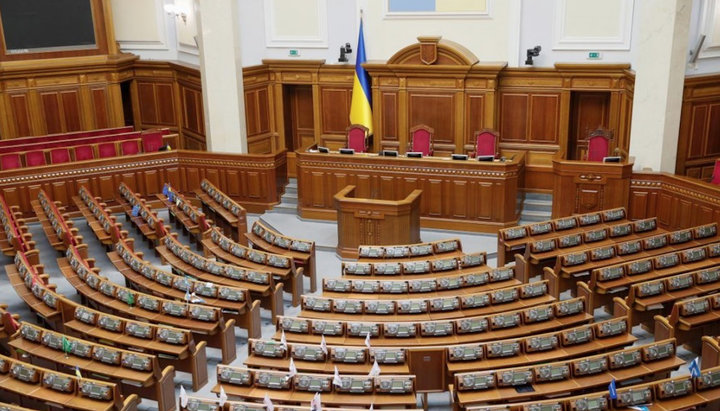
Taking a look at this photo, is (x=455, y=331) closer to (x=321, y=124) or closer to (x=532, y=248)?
(x=532, y=248)

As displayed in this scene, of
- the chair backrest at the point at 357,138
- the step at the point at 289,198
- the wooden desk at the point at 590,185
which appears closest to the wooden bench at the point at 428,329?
the wooden desk at the point at 590,185

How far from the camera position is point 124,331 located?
9.92 m

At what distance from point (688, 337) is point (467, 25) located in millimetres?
8831

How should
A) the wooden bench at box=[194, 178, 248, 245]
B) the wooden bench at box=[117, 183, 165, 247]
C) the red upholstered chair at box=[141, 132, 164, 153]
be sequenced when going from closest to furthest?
the wooden bench at box=[117, 183, 165, 247] < the wooden bench at box=[194, 178, 248, 245] < the red upholstered chair at box=[141, 132, 164, 153]

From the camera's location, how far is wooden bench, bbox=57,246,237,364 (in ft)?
33.5

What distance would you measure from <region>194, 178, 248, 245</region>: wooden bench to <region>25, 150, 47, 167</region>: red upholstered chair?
11.1 ft

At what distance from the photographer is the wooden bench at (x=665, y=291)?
1042 cm

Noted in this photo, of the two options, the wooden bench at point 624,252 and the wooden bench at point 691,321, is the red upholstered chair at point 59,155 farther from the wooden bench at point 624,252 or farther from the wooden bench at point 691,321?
the wooden bench at point 691,321

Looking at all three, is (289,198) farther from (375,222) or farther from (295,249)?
(295,249)

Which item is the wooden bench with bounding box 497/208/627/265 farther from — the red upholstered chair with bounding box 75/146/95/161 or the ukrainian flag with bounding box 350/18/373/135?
the red upholstered chair with bounding box 75/146/95/161

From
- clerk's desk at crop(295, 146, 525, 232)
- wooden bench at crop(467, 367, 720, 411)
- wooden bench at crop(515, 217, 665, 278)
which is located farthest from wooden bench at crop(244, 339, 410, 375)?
clerk's desk at crop(295, 146, 525, 232)

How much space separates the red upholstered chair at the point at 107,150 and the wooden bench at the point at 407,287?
8.17m

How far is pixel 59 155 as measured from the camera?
54.9ft

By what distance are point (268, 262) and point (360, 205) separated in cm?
230
